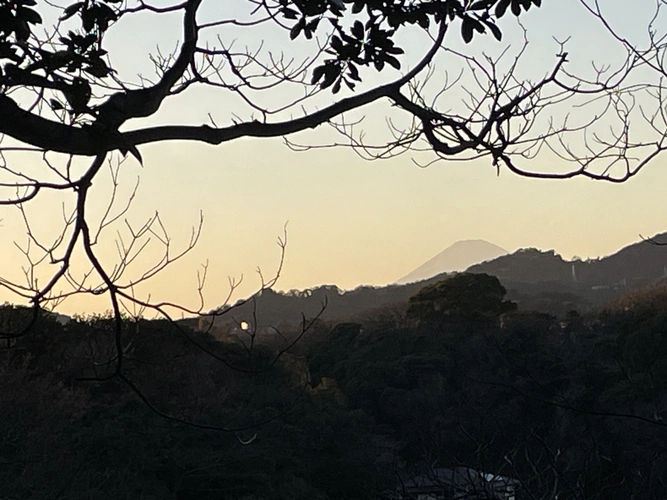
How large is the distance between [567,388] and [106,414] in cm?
976

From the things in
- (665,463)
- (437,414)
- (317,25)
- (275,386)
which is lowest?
(665,463)

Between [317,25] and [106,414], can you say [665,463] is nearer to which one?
[106,414]

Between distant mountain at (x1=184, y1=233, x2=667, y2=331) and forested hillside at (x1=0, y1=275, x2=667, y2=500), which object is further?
distant mountain at (x1=184, y1=233, x2=667, y2=331)

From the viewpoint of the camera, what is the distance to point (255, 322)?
2.12 m

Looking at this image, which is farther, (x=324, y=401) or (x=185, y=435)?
(x=324, y=401)

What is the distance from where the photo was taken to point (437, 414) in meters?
17.2

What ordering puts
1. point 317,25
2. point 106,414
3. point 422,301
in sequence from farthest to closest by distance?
point 422,301 → point 106,414 → point 317,25

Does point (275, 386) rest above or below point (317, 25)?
below

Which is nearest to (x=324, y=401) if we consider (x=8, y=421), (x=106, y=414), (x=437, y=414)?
(x=437, y=414)

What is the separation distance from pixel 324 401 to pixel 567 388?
543 cm

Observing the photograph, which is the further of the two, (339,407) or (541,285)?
(541,285)

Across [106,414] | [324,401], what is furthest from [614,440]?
[106,414]

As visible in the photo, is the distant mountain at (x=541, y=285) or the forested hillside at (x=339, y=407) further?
the distant mountain at (x=541, y=285)

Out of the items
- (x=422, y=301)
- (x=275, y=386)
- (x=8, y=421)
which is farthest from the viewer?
(x=422, y=301)
